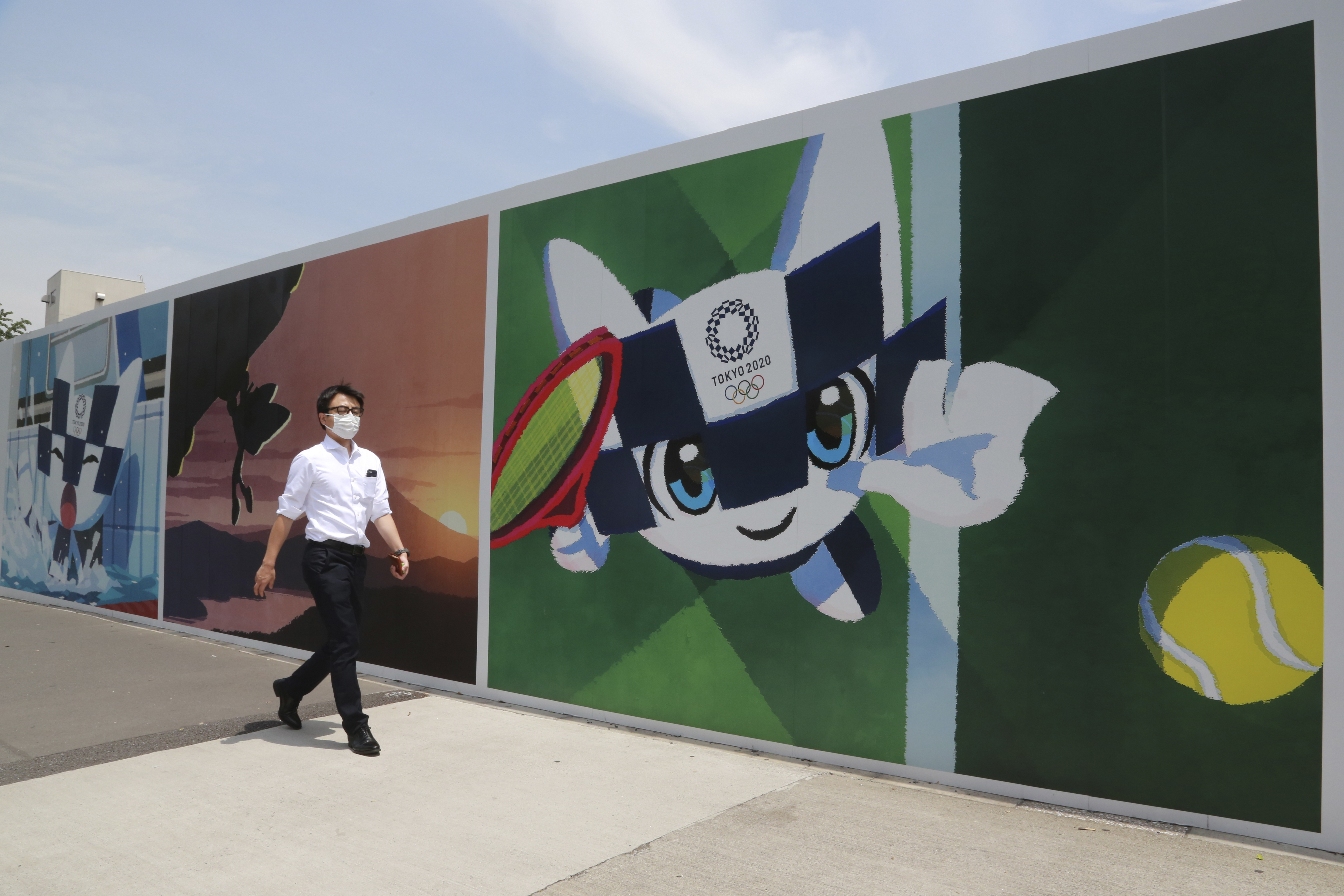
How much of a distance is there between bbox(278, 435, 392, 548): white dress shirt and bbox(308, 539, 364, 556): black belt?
12 mm

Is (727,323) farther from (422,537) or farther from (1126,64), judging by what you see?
(422,537)

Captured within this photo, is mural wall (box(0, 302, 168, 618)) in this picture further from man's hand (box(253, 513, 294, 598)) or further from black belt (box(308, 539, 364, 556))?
black belt (box(308, 539, 364, 556))

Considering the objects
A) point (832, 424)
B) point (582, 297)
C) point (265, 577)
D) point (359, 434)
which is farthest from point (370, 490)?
point (832, 424)

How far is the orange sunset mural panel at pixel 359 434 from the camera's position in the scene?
6.90 m

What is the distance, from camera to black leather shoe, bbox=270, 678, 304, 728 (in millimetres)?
5402

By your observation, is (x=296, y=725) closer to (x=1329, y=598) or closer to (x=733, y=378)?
(x=733, y=378)

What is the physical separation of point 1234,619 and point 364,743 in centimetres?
442

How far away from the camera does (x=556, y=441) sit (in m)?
6.24

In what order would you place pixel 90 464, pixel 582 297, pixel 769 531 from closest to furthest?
1. pixel 769 531
2. pixel 582 297
3. pixel 90 464

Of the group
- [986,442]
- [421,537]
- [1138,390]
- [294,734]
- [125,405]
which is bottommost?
[294,734]

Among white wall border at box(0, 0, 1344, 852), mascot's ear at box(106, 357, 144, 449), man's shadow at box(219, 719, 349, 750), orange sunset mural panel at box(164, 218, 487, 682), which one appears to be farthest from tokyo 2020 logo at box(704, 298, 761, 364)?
mascot's ear at box(106, 357, 144, 449)

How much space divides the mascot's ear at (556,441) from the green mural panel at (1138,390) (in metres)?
2.45

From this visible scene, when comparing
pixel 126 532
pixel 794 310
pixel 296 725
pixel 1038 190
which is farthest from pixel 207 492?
pixel 1038 190

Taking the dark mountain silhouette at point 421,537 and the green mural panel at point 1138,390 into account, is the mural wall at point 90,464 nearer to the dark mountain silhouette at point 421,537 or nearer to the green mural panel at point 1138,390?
the dark mountain silhouette at point 421,537
